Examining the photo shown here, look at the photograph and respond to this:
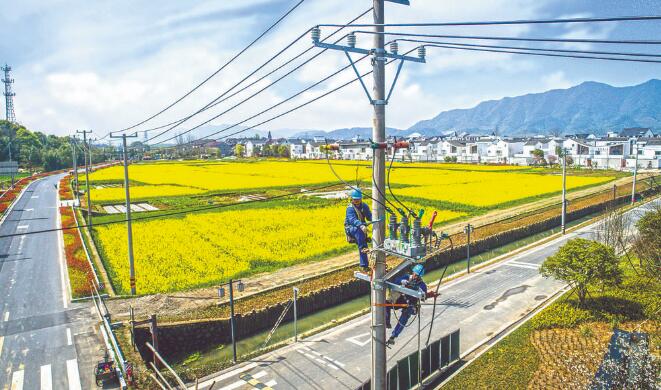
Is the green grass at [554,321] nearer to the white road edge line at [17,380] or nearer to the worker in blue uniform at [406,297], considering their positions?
the worker in blue uniform at [406,297]

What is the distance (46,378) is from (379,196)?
1324 centimetres

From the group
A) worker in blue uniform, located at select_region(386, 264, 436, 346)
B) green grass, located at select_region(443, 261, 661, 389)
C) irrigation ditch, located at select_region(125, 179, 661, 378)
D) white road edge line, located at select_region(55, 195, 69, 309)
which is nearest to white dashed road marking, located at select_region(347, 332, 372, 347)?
irrigation ditch, located at select_region(125, 179, 661, 378)

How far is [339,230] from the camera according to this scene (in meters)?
34.2

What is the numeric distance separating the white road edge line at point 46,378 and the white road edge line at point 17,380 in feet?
1.88

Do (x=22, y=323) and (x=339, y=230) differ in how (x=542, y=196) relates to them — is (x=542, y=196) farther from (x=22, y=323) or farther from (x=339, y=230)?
(x=22, y=323)

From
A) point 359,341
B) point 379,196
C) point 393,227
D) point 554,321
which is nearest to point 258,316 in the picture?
point 359,341

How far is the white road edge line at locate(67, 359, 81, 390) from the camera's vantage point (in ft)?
44.2

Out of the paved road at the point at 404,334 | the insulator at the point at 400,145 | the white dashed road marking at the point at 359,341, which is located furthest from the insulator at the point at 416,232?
the white dashed road marking at the point at 359,341

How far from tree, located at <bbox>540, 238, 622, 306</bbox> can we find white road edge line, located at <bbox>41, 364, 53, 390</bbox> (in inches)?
718

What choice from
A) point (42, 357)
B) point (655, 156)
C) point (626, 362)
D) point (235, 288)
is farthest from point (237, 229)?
point (655, 156)

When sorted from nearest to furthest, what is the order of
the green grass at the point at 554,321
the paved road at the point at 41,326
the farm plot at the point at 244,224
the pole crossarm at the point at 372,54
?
the pole crossarm at the point at 372,54 < the green grass at the point at 554,321 < the paved road at the point at 41,326 < the farm plot at the point at 244,224

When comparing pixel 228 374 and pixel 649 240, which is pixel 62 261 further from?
pixel 649 240

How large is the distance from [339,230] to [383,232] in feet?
87.8

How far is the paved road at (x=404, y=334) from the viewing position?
45.8 ft
